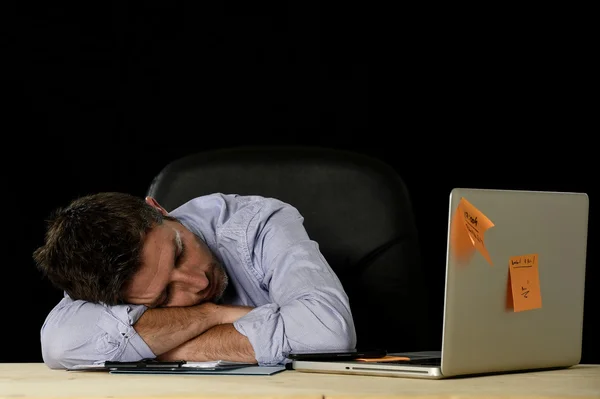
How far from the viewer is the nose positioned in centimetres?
195

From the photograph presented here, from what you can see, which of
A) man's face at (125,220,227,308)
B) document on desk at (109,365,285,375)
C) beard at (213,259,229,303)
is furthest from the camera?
beard at (213,259,229,303)

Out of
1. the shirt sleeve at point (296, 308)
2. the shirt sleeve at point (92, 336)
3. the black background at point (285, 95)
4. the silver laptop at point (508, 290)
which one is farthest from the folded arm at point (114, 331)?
the black background at point (285, 95)

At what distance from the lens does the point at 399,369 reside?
57.7 inches

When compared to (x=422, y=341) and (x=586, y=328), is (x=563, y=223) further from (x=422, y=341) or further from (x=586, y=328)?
(x=586, y=328)

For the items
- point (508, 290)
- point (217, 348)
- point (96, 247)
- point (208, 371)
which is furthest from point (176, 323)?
point (508, 290)

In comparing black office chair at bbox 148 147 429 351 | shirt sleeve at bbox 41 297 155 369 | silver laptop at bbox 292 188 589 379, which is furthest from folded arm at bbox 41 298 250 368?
black office chair at bbox 148 147 429 351

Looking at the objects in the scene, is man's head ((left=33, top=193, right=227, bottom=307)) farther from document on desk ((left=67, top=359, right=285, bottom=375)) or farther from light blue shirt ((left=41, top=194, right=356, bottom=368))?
document on desk ((left=67, top=359, right=285, bottom=375))

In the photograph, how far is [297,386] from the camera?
1360mm

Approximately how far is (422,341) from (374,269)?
0.23 metres

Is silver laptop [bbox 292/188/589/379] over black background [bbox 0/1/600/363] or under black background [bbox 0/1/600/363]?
under

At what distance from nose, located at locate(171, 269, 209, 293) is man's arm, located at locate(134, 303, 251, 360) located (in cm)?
4

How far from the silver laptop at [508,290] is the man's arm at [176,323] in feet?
1.15

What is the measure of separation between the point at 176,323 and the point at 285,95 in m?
1.66

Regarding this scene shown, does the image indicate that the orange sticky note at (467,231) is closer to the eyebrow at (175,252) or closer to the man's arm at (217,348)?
the man's arm at (217,348)
